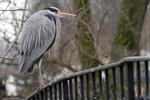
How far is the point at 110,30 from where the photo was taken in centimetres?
1448

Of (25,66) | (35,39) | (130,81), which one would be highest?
(35,39)

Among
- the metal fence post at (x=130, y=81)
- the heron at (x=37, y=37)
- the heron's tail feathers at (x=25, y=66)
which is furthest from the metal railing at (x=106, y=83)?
the heron at (x=37, y=37)

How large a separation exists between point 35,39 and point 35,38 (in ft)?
0.08

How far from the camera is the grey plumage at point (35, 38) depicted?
583 centimetres

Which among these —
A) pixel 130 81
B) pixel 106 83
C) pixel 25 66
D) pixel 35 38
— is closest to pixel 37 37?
pixel 35 38

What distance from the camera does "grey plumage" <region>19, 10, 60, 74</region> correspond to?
583 cm

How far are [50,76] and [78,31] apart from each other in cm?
397

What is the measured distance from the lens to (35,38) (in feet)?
19.7

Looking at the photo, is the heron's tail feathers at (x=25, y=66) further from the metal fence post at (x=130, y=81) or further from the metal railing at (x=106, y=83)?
the metal fence post at (x=130, y=81)

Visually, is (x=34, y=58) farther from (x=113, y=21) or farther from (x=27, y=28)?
(x=113, y=21)

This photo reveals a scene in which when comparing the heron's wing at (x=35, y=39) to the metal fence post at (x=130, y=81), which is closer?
the metal fence post at (x=130, y=81)

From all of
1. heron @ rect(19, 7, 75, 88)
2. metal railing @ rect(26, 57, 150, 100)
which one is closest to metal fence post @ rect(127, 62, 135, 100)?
metal railing @ rect(26, 57, 150, 100)

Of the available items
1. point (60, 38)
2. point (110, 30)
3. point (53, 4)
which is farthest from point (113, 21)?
point (60, 38)

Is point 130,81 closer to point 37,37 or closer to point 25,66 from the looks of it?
point 25,66
